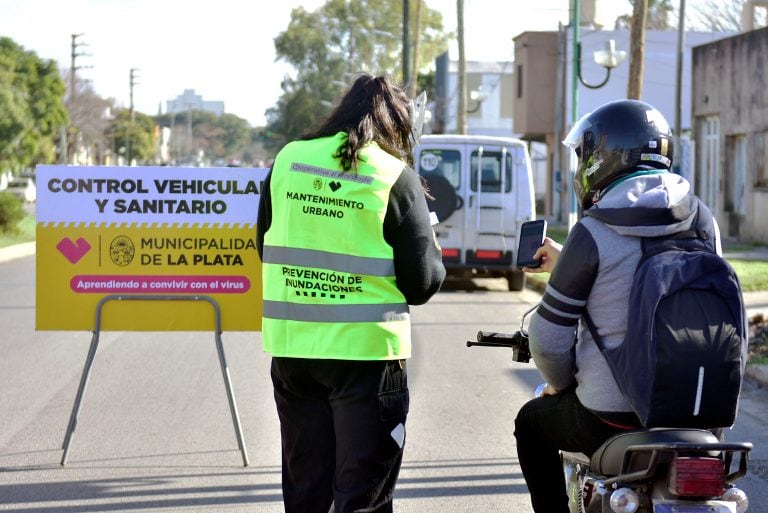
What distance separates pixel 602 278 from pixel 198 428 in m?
4.62

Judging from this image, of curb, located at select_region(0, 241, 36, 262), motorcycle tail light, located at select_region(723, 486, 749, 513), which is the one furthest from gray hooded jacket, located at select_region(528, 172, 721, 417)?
curb, located at select_region(0, 241, 36, 262)

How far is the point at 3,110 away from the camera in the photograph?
43000mm

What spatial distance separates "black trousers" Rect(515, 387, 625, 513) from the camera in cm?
371

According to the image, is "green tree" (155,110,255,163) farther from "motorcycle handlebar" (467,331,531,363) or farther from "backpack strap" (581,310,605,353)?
"backpack strap" (581,310,605,353)

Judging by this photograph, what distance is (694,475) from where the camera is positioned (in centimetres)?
322

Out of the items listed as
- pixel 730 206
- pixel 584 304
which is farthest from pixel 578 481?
pixel 730 206

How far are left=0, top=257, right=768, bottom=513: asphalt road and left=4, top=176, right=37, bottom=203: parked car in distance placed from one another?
45.6 metres

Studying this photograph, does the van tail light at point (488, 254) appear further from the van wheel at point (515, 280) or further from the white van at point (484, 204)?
the van wheel at point (515, 280)

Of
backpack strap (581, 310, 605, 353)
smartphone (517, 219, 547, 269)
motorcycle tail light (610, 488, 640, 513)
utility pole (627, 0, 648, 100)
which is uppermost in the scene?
utility pole (627, 0, 648, 100)

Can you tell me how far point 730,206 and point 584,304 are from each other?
2580cm

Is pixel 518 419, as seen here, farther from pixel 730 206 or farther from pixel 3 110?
pixel 3 110

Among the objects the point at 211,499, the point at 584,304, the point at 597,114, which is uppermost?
the point at 597,114

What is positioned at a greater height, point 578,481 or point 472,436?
point 578,481

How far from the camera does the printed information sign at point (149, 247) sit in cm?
645
